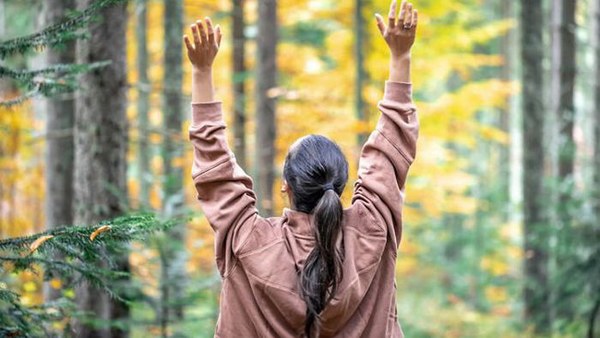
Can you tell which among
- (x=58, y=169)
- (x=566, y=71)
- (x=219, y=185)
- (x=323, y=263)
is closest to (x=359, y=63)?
(x=566, y=71)

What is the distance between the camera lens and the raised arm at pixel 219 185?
10.0 ft

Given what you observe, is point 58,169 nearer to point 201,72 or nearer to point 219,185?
point 201,72

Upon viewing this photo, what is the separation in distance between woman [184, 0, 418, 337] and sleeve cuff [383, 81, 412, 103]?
12cm

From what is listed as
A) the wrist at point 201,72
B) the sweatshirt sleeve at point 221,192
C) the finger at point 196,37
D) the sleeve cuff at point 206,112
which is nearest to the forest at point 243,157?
the sweatshirt sleeve at point 221,192

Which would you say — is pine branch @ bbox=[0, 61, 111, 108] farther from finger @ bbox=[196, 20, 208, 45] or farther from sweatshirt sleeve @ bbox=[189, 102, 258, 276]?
sweatshirt sleeve @ bbox=[189, 102, 258, 276]

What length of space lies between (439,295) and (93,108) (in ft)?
62.2

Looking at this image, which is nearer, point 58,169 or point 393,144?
point 393,144

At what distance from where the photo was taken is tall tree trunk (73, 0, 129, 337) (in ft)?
18.6

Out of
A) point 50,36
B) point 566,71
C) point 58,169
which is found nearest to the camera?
point 50,36

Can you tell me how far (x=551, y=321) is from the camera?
43.8 ft

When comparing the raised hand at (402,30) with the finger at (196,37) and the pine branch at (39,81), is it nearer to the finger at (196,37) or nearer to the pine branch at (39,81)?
the finger at (196,37)

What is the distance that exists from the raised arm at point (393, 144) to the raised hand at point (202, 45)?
713 millimetres

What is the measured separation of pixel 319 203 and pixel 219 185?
15.8 inches

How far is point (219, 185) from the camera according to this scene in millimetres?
3080
